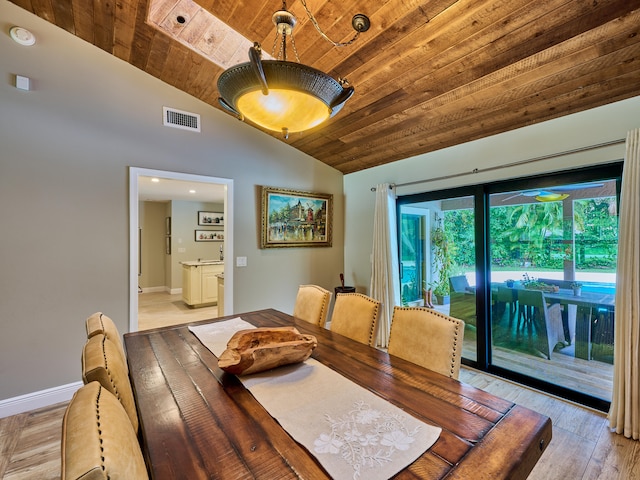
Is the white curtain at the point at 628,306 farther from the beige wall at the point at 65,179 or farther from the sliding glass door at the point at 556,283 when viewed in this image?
the beige wall at the point at 65,179

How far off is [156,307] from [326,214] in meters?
4.15

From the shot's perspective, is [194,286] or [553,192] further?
[194,286]

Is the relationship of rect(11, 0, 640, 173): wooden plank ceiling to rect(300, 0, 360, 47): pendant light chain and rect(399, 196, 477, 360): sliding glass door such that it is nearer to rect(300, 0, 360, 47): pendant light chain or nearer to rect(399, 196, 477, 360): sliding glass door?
rect(300, 0, 360, 47): pendant light chain

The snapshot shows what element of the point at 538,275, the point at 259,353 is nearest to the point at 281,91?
the point at 259,353

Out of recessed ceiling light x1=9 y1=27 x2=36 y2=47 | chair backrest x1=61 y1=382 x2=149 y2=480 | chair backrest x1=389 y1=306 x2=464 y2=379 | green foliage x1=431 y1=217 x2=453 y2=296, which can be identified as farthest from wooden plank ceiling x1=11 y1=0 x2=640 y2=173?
chair backrest x1=61 y1=382 x2=149 y2=480

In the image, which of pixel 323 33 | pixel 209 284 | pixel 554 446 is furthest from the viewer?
pixel 209 284

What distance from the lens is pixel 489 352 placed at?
2.98 metres

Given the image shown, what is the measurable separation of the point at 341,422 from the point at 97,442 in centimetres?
70

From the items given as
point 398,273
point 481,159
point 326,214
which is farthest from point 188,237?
point 481,159

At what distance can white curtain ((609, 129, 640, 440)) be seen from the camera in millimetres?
1987

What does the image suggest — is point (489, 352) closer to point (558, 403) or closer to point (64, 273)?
point (558, 403)

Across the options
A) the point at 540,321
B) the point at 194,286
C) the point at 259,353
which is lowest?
the point at 194,286

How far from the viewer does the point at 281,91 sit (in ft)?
4.45

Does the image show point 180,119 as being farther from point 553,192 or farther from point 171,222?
point 171,222
